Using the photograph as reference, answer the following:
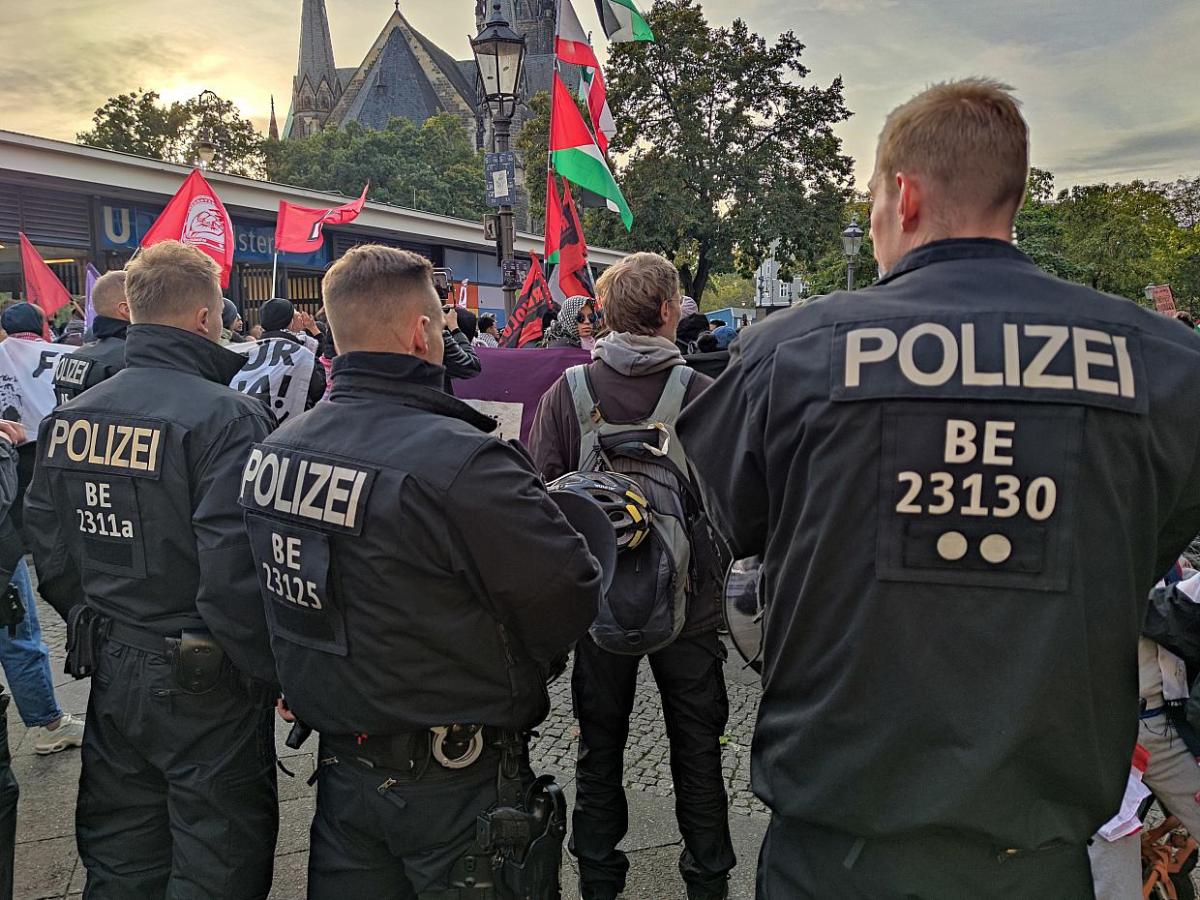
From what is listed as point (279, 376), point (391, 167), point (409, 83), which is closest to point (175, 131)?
point (391, 167)

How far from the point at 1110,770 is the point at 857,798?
440 millimetres

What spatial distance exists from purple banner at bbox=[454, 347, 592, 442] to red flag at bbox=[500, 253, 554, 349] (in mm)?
2358

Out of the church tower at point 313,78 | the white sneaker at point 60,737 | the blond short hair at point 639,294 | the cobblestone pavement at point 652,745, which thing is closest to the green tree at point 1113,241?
the cobblestone pavement at point 652,745

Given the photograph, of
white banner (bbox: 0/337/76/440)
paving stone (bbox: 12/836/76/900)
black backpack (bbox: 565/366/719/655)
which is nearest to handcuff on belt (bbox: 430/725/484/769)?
black backpack (bbox: 565/366/719/655)

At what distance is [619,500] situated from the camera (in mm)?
2572

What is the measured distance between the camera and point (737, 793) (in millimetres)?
3836

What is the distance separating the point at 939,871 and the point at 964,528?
595 mm

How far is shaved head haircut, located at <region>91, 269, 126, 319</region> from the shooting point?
4.25 metres

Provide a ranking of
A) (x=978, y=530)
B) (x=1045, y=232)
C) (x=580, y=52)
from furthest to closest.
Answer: (x=1045, y=232) → (x=580, y=52) → (x=978, y=530)

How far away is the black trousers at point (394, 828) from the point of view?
2.06 meters

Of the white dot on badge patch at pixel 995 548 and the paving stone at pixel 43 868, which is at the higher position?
the white dot on badge patch at pixel 995 548

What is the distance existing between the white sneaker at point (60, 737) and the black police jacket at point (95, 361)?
5.12ft

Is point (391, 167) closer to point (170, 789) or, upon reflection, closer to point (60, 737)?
point (60, 737)

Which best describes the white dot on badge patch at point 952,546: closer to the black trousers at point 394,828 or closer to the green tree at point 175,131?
the black trousers at point 394,828
